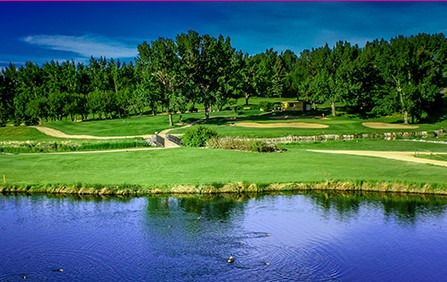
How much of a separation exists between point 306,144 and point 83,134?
4828cm

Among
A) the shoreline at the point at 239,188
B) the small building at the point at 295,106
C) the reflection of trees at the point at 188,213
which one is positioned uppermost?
the small building at the point at 295,106

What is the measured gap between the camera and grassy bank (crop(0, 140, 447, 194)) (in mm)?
41875

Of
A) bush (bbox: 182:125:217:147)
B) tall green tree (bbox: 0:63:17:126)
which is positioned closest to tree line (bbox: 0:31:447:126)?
tall green tree (bbox: 0:63:17:126)

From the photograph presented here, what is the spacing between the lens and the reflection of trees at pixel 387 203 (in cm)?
3503

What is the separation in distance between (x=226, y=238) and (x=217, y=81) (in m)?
79.3

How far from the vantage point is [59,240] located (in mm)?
29719

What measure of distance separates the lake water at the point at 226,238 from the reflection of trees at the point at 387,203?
0.26 ft

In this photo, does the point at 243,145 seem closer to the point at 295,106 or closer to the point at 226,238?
the point at 226,238

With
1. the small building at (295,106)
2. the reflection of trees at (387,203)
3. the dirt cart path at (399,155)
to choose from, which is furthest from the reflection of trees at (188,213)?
the small building at (295,106)

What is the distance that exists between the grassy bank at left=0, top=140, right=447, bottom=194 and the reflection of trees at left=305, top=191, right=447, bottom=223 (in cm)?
126

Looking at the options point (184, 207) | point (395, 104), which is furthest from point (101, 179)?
point (395, 104)

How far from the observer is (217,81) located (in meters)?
106

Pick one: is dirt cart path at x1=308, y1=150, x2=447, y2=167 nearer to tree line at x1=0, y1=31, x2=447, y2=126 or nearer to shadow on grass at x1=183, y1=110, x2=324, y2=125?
tree line at x1=0, y1=31, x2=447, y2=126

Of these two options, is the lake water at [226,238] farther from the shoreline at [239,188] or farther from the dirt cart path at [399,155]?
the dirt cart path at [399,155]
